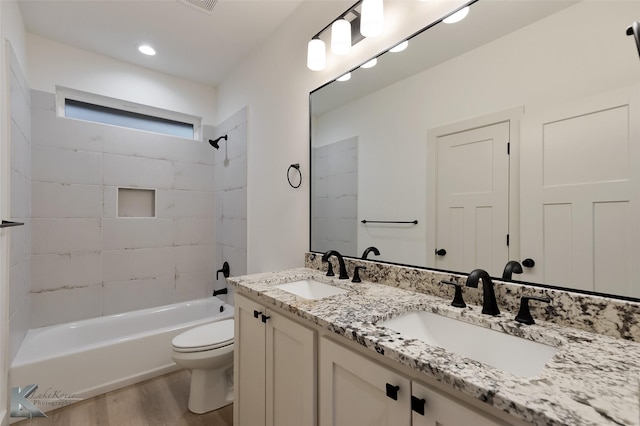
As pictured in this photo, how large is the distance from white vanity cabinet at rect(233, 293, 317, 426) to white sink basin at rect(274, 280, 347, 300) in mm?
249

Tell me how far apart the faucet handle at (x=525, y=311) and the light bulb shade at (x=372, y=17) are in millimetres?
1295

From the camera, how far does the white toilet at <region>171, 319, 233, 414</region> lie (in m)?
1.81

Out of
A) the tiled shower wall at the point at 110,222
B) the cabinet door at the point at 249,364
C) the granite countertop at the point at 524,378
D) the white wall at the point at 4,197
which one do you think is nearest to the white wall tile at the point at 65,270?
the tiled shower wall at the point at 110,222

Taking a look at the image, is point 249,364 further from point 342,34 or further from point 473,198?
point 342,34

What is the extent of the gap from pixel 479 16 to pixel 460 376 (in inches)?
50.3

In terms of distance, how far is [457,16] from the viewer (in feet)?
3.84

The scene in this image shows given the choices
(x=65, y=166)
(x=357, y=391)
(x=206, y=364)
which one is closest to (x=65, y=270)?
(x=65, y=166)

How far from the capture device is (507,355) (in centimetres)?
83

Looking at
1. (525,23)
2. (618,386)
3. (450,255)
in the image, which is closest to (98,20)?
(525,23)

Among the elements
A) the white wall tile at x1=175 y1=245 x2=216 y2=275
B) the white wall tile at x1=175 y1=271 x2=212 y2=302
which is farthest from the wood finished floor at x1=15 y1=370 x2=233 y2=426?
the white wall tile at x1=175 y1=245 x2=216 y2=275

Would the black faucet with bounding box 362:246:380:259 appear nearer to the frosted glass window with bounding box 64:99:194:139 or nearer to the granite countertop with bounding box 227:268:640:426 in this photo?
the granite countertop with bounding box 227:268:640:426

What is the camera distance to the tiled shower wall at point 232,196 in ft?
8.84

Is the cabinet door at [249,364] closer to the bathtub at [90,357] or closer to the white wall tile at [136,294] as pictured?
the bathtub at [90,357]

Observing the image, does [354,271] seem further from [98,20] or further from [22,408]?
[98,20]
